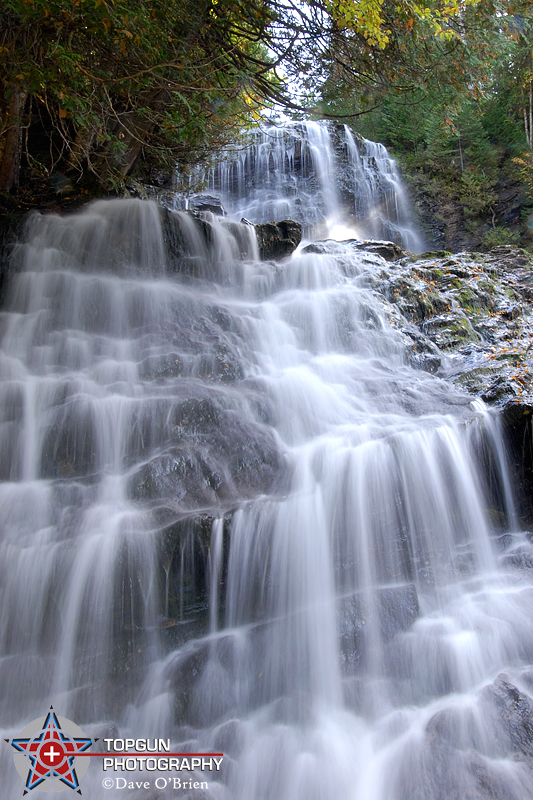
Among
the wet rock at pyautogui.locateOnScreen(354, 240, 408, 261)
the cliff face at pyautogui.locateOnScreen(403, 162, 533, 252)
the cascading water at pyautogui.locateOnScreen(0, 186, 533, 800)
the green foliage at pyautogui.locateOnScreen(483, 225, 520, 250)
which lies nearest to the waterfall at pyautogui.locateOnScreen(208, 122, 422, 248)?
the cliff face at pyautogui.locateOnScreen(403, 162, 533, 252)

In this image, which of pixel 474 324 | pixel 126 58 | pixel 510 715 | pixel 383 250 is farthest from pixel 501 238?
pixel 510 715

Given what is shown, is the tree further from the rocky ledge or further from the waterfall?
the waterfall

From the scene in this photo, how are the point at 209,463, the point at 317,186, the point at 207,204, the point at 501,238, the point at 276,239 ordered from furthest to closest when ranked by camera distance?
→ 1. the point at 317,186
2. the point at 501,238
3. the point at 207,204
4. the point at 276,239
5. the point at 209,463

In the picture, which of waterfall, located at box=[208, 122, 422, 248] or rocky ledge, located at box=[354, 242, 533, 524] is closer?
rocky ledge, located at box=[354, 242, 533, 524]

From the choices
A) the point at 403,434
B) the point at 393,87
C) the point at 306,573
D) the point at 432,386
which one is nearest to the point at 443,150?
the point at 393,87

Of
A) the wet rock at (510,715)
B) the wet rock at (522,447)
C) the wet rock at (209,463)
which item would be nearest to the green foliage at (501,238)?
the wet rock at (522,447)

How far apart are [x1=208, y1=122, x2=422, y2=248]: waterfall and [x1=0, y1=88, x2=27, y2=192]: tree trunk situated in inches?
285

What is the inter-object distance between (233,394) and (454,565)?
8.86 ft

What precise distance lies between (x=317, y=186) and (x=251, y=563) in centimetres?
1352

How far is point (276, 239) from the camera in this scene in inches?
316

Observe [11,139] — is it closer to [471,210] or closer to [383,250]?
[383,250]

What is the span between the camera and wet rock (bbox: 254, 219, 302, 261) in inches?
314

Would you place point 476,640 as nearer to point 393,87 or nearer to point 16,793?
point 16,793

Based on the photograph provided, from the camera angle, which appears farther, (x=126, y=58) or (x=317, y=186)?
(x=317, y=186)
